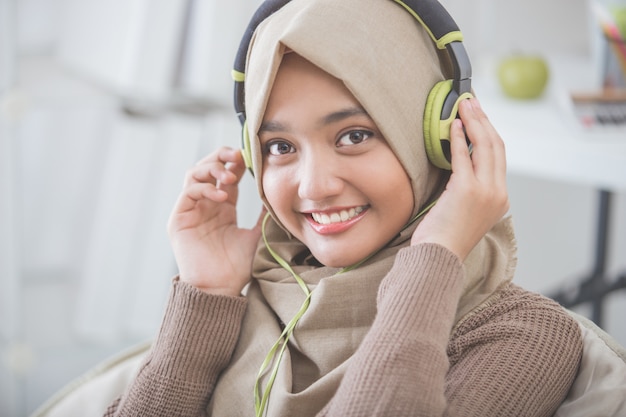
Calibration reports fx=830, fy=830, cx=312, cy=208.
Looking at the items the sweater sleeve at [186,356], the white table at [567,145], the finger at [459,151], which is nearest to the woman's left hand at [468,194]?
the finger at [459,151]

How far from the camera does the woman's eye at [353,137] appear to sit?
1011 millimetres

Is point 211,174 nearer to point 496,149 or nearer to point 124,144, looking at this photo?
point 496,149

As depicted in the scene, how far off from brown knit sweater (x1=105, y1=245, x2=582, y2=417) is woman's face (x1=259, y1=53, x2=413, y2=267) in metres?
0.07

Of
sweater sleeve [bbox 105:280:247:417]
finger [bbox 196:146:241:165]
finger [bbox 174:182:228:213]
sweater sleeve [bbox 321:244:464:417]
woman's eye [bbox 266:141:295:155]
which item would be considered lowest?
sweater sleeve [bbox 105:280:247:417]

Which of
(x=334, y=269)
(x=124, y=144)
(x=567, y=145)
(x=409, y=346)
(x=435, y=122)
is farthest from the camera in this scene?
(x=124, y=144)

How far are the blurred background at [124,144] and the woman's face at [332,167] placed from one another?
0.98m

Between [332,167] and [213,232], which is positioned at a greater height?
[332,167]

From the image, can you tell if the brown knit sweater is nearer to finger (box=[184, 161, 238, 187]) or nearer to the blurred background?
finger (box=[184, 161, 238, 187])

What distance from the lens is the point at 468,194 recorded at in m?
0.98

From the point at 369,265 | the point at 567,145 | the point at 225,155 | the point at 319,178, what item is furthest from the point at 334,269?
the point at 567,145

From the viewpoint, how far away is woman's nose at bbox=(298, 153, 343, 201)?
99cm

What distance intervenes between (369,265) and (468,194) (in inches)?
6.7

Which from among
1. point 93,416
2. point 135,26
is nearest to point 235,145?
point 135,26

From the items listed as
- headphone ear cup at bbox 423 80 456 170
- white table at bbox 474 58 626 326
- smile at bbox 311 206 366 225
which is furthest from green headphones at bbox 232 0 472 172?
white table at bbox 474 58 626 326
